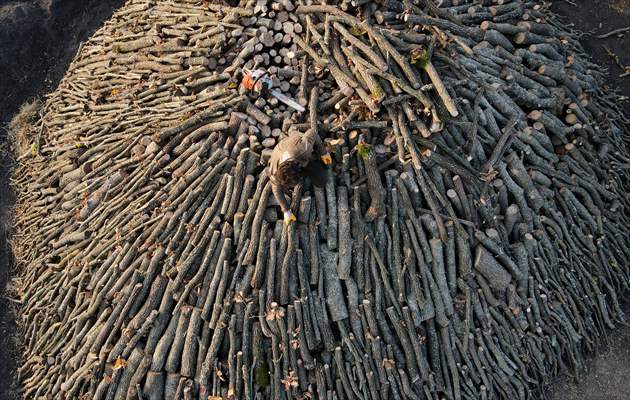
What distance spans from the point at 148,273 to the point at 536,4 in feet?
36.9

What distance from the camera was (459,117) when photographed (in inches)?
352

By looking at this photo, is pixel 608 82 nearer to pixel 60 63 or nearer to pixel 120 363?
pixel 120 363

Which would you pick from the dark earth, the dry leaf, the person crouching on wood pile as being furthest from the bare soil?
the dry leaf

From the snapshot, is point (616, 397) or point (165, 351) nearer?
point (165, 351)

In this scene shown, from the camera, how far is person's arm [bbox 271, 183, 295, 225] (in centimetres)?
773

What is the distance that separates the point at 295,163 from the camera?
24.1ft

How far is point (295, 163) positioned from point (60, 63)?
10692 mm

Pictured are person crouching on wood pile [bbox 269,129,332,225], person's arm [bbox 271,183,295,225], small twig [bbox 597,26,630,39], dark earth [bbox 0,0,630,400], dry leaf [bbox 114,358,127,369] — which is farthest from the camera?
small twig [bbox 597,26,630,39]

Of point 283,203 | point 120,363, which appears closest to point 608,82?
point 283,203

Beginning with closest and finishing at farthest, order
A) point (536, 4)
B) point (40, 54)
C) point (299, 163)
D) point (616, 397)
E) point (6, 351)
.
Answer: point (299, 163), point (616, 397), point (6, 351), point (536, 4), point (40, 54)

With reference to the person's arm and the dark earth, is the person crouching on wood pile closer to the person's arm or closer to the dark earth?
the person's arm

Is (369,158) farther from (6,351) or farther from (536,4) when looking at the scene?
(6,351)

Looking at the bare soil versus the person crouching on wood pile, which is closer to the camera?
the person crouching on wood pile

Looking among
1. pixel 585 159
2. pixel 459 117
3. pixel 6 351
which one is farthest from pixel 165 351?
pixel 585 159
